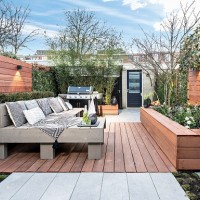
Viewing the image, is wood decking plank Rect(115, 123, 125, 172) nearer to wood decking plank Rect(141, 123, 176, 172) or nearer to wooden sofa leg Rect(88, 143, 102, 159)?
wooden sofa leg Rect(88, 143, 102, 159)

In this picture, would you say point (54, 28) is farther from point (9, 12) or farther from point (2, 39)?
point (2, 39)

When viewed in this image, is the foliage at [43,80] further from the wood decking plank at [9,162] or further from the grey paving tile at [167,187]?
the grey paving tile at [167,187]

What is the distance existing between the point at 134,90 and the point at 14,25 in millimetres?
6376

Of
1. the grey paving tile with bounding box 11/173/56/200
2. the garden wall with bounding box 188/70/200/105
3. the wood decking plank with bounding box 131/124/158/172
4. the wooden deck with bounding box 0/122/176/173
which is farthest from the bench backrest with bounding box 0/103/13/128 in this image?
the garden wall with bounding box 188/70/200/105

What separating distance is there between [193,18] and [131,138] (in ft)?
13.1

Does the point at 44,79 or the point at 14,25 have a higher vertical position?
the point at 14,25

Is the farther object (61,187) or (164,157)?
(164,157)

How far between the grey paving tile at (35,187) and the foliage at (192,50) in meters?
5.61

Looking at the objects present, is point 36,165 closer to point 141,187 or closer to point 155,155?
point 141,187

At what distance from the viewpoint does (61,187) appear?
116 inches

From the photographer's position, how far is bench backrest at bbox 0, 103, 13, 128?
4.27m

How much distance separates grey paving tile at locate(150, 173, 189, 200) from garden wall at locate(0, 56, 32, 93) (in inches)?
161

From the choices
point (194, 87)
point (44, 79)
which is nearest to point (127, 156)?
point (194, 87)

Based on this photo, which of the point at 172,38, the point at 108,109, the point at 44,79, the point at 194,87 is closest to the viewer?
the point at 172,38
